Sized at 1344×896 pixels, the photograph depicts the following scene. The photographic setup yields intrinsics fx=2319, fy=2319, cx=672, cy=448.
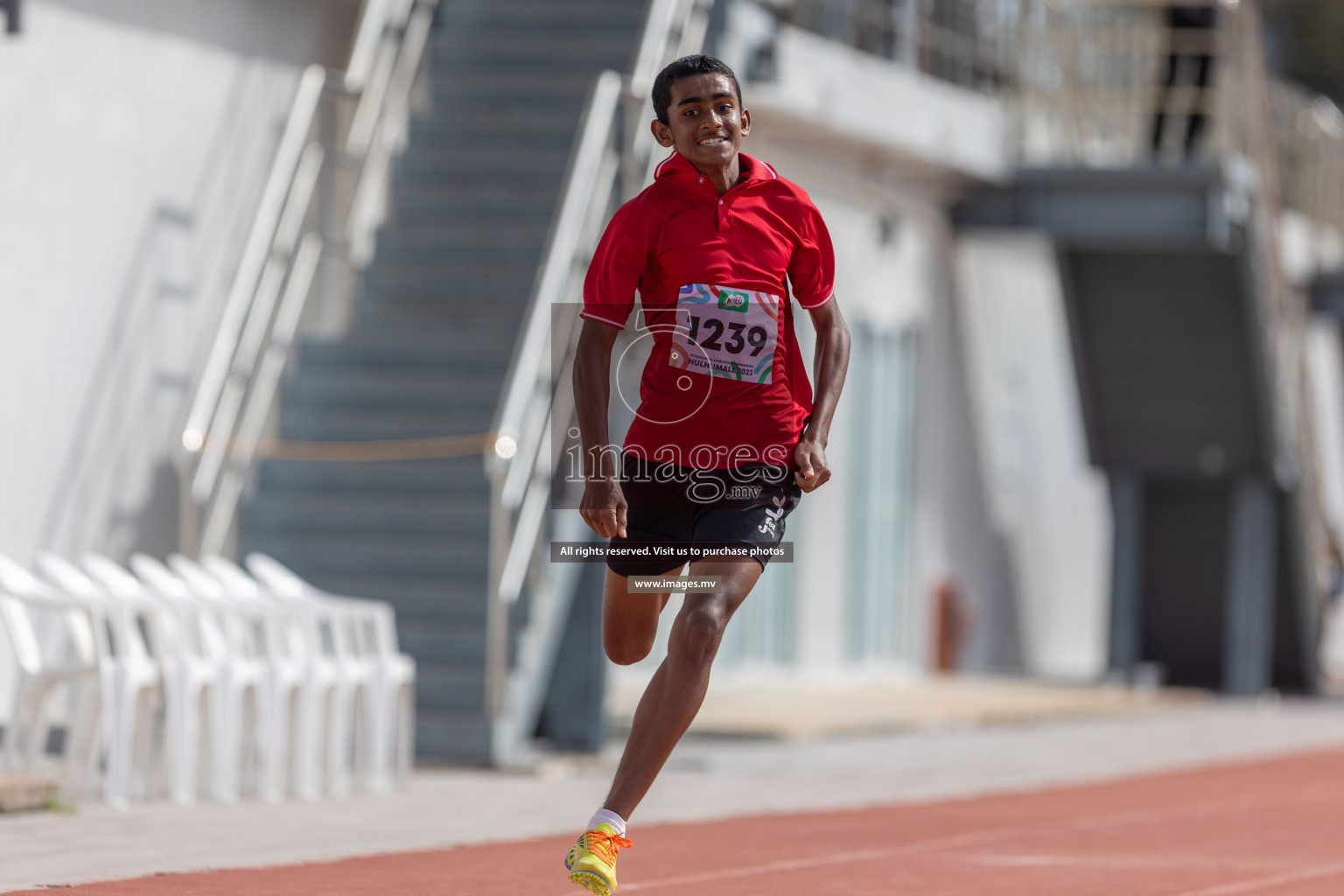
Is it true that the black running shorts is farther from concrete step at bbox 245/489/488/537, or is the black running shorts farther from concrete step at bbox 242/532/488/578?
concrete step at bbox 245/489/488/537

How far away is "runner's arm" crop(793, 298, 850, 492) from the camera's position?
5.47 meters

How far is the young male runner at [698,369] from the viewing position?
5.50 meters

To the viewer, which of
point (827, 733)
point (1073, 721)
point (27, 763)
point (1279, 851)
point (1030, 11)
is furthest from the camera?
point (1030, 11)

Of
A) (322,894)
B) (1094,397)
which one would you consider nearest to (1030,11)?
(1094,397)

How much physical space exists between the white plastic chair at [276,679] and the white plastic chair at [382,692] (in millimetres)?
171

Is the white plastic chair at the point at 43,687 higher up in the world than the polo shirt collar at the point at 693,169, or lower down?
lower down

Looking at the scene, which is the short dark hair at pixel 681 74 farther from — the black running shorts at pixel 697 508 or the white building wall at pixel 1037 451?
the white building wall at pixel 1037 451

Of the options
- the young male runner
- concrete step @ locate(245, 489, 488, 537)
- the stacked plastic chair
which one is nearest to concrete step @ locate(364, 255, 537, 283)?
concrete step @ locate(245, 489, 488, 537)

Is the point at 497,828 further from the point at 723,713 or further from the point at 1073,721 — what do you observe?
the point at 1073,721

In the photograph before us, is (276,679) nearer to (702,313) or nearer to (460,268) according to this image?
(460,268)

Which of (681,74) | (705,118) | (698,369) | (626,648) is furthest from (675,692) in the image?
(681,74)

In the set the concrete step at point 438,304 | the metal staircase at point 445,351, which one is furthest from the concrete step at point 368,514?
the concrete step at point 438,304

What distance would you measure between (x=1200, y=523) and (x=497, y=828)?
1221 cm

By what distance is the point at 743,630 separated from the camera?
16797mm
